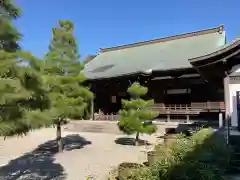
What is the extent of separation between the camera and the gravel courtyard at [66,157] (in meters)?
9.65

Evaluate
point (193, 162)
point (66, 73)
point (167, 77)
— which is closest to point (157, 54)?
point (167, 77)

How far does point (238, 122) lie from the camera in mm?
7500

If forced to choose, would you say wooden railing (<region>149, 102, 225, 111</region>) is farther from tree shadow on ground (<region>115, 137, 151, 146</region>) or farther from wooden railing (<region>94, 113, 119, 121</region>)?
tree shadow on ground (<region>115, 137, 151, 146</region>)

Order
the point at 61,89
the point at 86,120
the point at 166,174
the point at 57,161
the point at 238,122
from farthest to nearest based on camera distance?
the point at 86,120 < the point at 61,89 < the point at 57,161 < the point at 238,122 < the point at 166,174

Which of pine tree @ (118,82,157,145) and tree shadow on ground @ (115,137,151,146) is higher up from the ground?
pine tree @ (118,82,157,145)

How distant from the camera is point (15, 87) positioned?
4598mm

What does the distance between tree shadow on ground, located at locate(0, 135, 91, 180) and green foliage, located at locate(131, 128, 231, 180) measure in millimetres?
4401

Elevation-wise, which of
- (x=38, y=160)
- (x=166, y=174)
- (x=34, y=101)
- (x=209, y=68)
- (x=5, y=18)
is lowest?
(x=38, y=160)

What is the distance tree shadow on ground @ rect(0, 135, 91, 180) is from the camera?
30.9 feet

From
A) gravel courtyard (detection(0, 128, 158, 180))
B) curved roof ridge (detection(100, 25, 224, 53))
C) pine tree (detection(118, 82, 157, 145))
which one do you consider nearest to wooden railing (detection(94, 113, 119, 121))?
gravel courtyard (detection(0, 128, 158, 180))

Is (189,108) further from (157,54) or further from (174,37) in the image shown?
(174,37)

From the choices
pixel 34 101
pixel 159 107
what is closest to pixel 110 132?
pixel 159 107

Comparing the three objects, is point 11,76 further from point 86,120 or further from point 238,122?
point 86,120

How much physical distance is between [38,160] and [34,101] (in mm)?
6996
